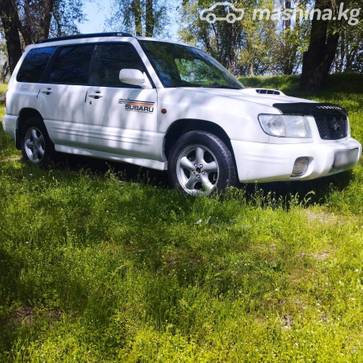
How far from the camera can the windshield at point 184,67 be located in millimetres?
5414

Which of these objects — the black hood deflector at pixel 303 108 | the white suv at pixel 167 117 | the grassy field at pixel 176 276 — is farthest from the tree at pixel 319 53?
the grassy field at pixel 176 276

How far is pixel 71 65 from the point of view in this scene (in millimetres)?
6324

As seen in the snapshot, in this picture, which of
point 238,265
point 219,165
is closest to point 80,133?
point 219,165

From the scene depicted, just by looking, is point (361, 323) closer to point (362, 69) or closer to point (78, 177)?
point (78, 177)

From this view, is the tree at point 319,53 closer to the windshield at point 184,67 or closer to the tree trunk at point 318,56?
the tree trunk at point 318,56

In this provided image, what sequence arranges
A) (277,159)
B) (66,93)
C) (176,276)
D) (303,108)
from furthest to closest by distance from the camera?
1. (66,93)
2. (303,108)
3. (277,159)
4. (176,276)

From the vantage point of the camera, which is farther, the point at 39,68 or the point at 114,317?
the point at 39,68

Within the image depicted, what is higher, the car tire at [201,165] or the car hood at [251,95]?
the car hood at [251,95]

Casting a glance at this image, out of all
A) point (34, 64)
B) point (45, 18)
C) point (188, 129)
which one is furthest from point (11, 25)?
point (188, 129)

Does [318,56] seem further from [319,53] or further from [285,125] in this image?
[285,125]

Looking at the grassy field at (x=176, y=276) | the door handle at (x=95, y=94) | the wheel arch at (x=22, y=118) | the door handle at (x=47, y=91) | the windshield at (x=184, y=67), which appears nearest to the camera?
the grassy field at (x=176, y=276)

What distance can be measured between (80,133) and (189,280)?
3425mm

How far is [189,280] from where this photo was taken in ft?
10.3

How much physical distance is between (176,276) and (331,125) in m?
2.75
